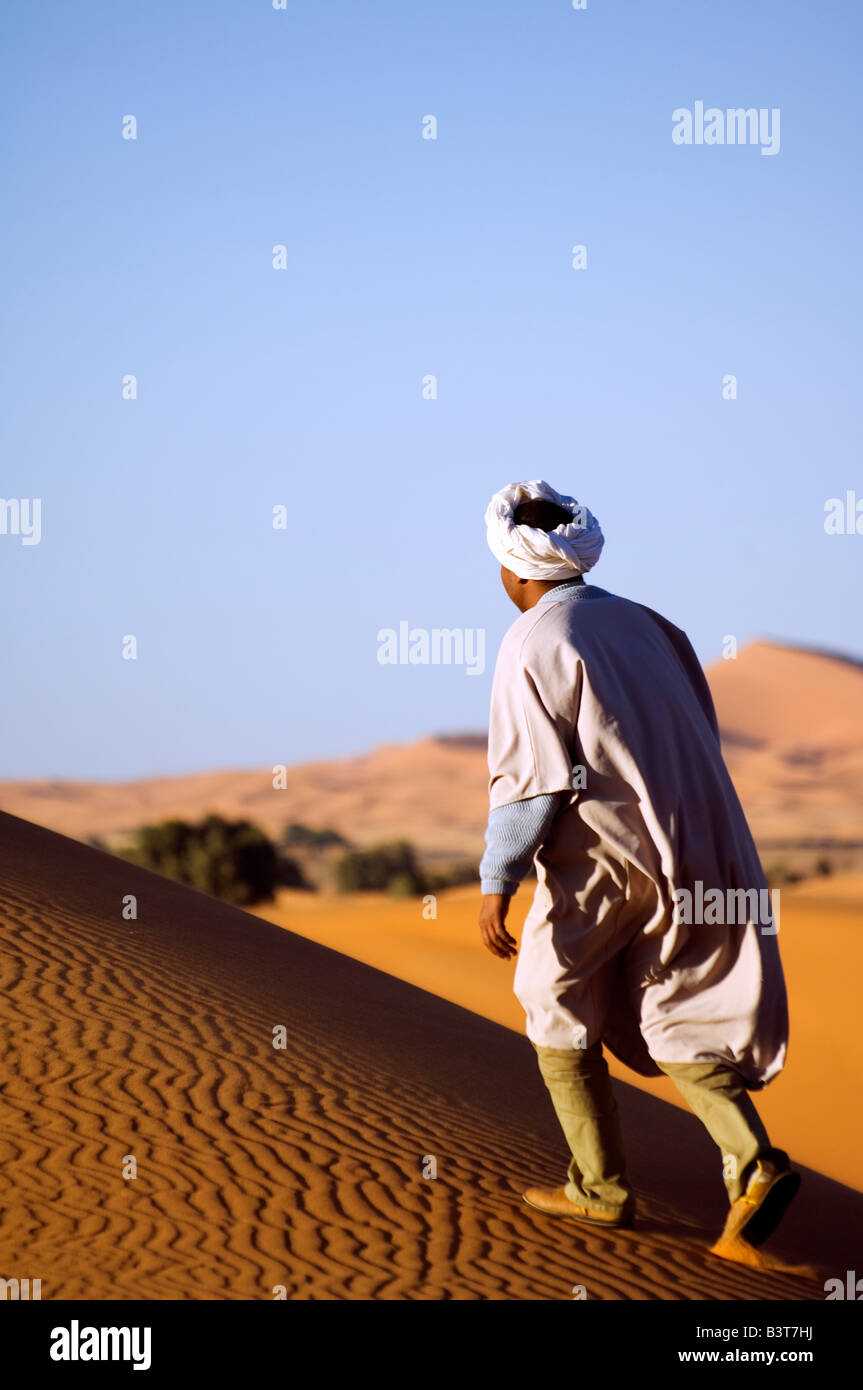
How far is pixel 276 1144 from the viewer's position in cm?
577

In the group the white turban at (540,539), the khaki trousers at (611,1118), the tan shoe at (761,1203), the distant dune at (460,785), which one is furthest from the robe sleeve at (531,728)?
the distant dune at (460,785)

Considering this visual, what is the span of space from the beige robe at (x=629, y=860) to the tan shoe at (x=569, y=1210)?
694 mm

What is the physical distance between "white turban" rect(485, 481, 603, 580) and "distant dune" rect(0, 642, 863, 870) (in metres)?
67.6

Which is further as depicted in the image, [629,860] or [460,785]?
[460,785]

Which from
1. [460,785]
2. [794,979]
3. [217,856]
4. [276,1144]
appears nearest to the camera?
[276,1144]

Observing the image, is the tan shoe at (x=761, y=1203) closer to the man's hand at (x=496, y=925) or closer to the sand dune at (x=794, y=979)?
the man's hand at (x=496, y=925)

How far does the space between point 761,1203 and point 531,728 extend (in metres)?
1.69

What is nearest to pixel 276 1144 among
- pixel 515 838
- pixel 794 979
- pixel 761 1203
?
pixel 515 838

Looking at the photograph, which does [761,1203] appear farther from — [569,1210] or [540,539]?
[540,539]

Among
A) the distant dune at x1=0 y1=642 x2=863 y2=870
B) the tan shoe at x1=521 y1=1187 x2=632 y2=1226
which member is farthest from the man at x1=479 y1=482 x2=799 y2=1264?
the distant dune at x1=0 y1=642 x2=863 y2=870

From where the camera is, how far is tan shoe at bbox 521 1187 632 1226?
5.14 metres

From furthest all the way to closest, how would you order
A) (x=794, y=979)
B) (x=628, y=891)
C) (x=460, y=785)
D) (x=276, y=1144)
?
1. (x=460, y=785)
2. (x=794, y=979)
3. (x=276, y=1144)
4. (x=628, y=891)
